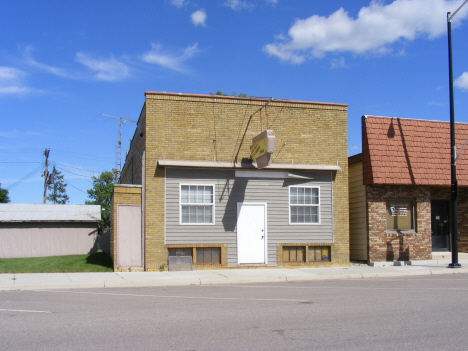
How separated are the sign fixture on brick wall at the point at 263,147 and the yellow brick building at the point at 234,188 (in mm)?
583

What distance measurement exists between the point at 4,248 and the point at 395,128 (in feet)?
59.9

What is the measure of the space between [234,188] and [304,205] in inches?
110

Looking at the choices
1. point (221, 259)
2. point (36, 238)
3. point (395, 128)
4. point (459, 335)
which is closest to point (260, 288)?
point (221, 259)

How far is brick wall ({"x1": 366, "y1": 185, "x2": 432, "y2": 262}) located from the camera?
1797 cm

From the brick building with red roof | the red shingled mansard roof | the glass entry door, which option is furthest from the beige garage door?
the glass entry door

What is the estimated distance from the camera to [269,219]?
56.1 ft

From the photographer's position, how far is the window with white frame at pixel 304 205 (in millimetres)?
17453

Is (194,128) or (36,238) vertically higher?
(194,128)

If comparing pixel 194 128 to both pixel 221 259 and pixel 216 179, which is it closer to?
pixel 216 179

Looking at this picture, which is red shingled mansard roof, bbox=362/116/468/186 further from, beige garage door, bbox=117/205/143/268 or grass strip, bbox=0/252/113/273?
grass strip, bbox=0/252/113/273

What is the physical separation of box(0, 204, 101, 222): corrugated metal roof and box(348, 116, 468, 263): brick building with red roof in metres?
12.9

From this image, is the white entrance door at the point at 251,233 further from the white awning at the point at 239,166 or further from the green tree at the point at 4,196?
the green tree at the point at 4,196

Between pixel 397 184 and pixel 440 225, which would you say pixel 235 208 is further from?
pixel 440 225

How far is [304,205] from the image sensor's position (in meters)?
17.5
